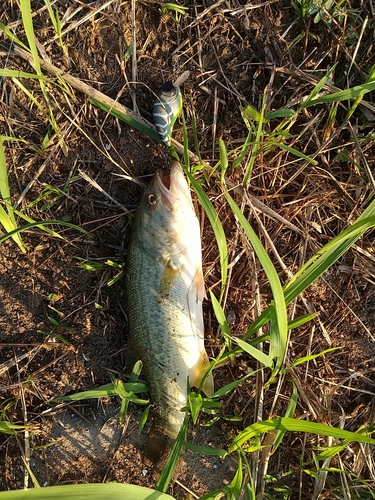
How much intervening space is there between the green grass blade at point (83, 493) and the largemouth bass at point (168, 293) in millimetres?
730

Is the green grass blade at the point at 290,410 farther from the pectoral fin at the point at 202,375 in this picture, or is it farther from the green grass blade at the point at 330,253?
the green grass blade at the point at 330,253

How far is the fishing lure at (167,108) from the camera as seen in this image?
114 inches

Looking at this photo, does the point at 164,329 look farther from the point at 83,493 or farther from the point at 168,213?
the point at 83,493

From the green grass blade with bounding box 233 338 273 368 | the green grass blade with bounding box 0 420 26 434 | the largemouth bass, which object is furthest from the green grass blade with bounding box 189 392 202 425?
the green grass blade with bounding box 0 420 26 434

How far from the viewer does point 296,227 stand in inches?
121

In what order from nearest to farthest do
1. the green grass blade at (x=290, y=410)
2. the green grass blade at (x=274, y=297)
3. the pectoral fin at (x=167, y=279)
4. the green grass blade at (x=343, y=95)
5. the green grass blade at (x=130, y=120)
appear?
the green grass blade at (x=274, y=297) < the green grass blade at (x=343, y=95) < the green grass blade at (x=290, y=410) < the pectoral fin at (x=167, y=279) < the green grass blade at (x=130, y=120)

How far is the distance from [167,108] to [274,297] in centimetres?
147

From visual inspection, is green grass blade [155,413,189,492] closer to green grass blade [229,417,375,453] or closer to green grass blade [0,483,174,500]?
green grass blade [0,483,174,500]

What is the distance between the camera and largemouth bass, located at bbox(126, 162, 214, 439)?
2.82 m

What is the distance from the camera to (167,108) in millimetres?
2902

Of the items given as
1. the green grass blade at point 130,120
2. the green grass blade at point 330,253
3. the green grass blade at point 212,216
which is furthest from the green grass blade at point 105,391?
the green grass blade at point 130,120

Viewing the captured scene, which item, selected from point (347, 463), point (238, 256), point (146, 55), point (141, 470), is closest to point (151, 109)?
point (146, 55)

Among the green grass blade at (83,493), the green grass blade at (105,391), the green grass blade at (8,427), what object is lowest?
the green grass blade at (8,427)

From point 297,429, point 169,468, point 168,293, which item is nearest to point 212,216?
point 168,293
